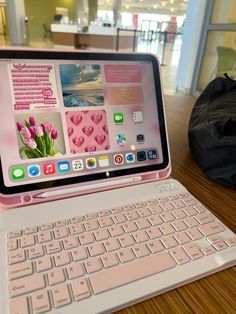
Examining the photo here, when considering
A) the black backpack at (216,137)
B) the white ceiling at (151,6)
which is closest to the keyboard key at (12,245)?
the black backpack at (216,137)

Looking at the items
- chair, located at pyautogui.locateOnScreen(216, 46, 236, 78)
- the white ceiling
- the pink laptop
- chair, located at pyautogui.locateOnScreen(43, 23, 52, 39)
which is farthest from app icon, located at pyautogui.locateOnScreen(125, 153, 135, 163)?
the white ceiling

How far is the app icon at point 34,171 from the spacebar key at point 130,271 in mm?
162

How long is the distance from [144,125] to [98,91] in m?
0.09

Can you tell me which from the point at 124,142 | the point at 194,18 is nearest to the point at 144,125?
the point at 124,142

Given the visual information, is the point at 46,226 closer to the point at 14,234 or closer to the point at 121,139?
the point at 14,234

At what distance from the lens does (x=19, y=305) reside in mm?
208

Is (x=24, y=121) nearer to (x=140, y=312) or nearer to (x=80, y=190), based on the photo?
(x=80, y=190)

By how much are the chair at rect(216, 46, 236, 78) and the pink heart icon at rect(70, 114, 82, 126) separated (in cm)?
240

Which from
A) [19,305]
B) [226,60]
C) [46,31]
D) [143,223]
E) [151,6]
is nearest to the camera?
[19,305]

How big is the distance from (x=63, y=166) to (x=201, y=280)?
0.23 m

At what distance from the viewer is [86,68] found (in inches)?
14.4

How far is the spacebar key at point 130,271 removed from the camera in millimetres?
233

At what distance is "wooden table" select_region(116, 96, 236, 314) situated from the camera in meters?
0.23

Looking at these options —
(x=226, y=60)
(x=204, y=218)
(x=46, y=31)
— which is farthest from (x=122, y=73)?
(x=46, y=31)
